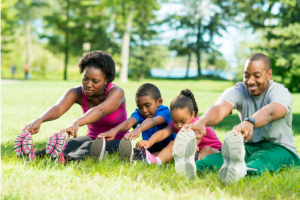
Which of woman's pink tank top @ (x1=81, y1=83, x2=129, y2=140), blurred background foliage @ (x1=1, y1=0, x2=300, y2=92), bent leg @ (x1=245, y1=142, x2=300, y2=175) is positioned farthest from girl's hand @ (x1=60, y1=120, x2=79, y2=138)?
blurred background foliage @ (x1=1, y1=0, x2=300, y2=92)

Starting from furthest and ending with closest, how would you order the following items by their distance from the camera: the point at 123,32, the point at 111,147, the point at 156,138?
the point at 123,32
the point at 111,147
the point at 156,138

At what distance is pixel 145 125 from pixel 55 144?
1.02 metres

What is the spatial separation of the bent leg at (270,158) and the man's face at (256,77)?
1.93 feet

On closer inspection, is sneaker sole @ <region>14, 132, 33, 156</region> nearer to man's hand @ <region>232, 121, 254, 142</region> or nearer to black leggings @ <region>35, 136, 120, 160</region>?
black leggings @ <region>35, 136, 120, 160</region>

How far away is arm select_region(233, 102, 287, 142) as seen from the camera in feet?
7.96

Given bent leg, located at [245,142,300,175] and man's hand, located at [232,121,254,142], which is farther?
bent leg, located at [245,142,300,175]

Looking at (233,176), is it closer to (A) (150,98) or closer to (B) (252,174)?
(B) (252,174)

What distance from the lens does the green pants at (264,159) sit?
2794 mm

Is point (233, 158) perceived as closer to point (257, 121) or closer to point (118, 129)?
point (257, 121)

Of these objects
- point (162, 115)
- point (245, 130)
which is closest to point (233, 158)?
point (245, 130)

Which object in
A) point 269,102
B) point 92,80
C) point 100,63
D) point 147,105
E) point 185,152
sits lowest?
point 185,152

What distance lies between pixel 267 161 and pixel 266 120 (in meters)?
0.48

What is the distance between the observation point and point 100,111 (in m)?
3.33

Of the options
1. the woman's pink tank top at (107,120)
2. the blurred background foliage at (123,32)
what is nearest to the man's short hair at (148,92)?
the woman's pink tank top at (107,120)
